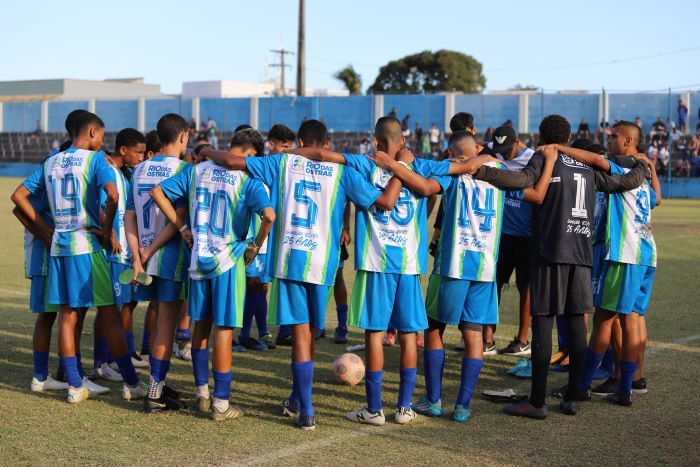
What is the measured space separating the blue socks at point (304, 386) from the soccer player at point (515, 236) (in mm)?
Result: 2752

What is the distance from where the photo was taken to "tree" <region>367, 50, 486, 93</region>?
273ft

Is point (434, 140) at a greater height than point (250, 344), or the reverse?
point (434, 140)

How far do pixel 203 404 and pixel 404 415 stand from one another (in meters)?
1.49

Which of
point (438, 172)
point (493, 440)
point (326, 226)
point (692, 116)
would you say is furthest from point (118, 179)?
point (692, 116)

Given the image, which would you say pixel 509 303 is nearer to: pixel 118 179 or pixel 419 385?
pixel 419 385

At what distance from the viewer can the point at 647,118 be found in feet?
130

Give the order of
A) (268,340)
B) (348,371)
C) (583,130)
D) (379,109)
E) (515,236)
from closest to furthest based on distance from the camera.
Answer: (348,371) < (515,236) < (268,340) < (583,130) < (379,109)

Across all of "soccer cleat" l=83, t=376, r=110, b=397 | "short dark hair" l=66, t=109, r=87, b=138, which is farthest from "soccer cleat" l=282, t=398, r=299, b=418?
"short dark hair" l=66, t=109, r=87, b=138

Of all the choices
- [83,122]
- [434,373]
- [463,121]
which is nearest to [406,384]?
[434,373]

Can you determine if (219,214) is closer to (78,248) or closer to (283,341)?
(78,248)

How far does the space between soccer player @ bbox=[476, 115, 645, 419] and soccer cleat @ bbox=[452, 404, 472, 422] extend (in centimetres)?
38

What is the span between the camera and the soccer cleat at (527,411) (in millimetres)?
6496

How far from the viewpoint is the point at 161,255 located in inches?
261

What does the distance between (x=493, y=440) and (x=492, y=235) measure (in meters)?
1.52
